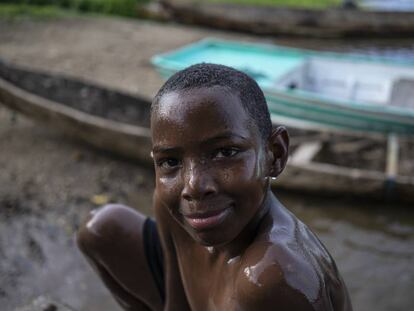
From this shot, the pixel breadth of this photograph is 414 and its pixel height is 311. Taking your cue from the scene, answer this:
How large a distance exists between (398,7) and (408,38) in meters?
6.69

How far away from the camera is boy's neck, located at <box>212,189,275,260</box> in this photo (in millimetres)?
1220

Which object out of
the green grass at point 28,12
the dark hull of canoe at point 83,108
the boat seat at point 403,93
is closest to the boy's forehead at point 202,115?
the dark hull of canoe at point 83,108

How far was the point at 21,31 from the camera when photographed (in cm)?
1066

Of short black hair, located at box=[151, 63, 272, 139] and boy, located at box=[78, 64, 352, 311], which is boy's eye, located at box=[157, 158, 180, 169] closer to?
boy, located at box=[78, 64, 352, 311]

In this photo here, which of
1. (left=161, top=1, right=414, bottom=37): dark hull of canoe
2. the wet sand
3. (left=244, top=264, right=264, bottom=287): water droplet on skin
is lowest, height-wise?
the wet sand

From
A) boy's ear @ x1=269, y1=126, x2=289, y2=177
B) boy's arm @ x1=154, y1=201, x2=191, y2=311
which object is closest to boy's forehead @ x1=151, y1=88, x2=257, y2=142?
boy's ear @ x1=269, y1=126, x2=289, y2=177

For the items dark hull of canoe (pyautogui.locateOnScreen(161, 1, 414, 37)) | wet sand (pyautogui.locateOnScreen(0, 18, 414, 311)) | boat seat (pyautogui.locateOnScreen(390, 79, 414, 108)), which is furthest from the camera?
dark hull of canoe (pyautogui.locateOnScreen(161, 1, 414, 37))

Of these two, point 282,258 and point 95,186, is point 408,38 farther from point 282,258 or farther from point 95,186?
point 282,258

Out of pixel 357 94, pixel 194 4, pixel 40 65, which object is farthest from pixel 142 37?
pixel 357 94

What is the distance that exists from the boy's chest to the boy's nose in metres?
0.26

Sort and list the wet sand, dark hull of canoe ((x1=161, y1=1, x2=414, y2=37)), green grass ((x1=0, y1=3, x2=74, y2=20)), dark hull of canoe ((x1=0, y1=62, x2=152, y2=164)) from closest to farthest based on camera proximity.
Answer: the wet sand → dark hull of canoe ((x1=0, y1=62, x2=152, y2=164)) → dark hull of canoe ((x1=161, y1=1, x2=414, y2=37)) → green grass ((x1=0, y1=3, x2=74, y2=20))

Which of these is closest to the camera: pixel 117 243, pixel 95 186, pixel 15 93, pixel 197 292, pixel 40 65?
pixel 197 292

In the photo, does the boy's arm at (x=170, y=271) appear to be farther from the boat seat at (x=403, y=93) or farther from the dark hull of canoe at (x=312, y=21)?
the dark hull of canoe at (x=312, y=21)

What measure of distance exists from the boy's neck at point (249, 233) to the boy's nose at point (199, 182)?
21 centimetres
